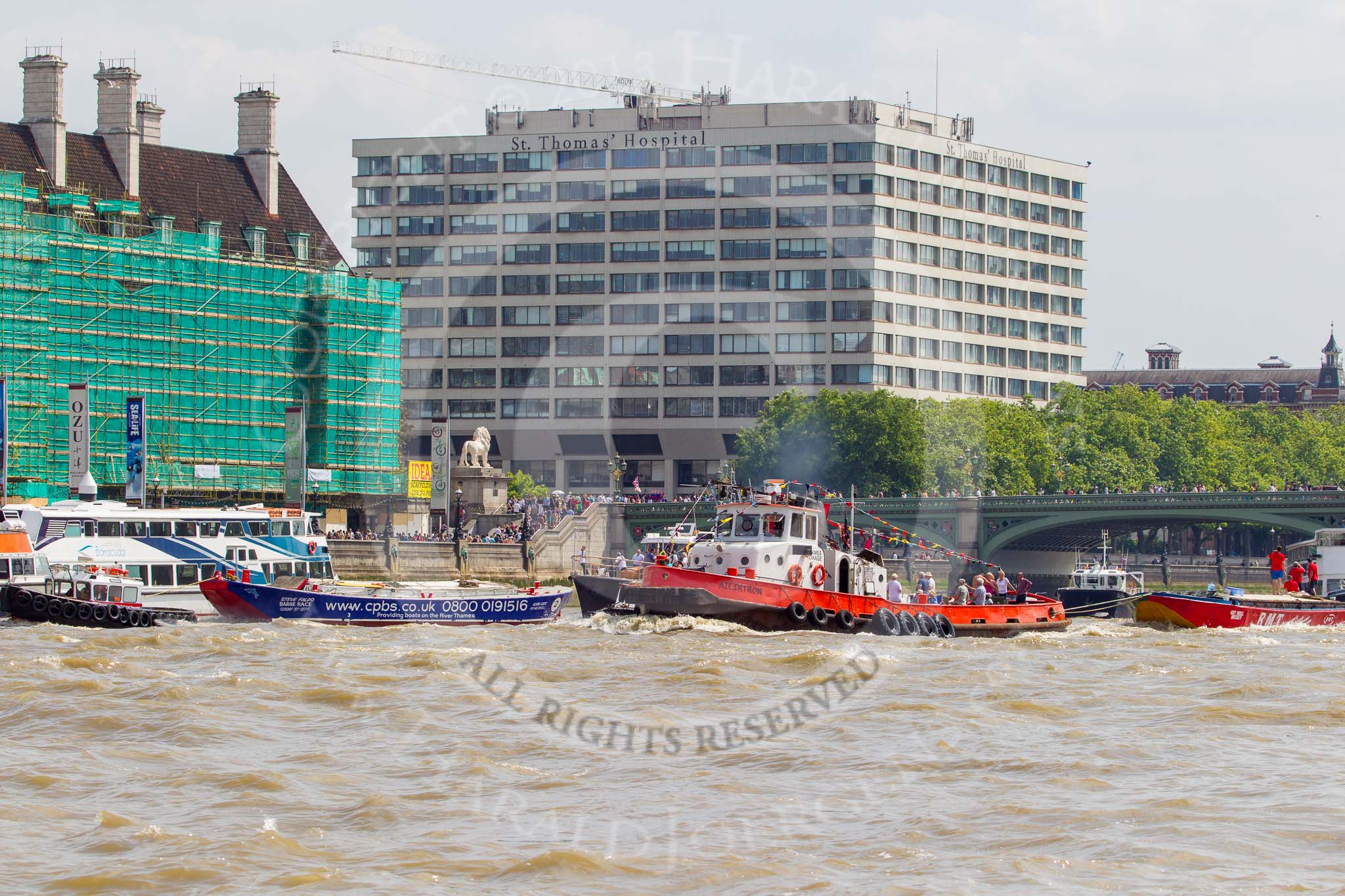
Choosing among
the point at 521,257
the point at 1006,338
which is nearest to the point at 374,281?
the point at 521,257

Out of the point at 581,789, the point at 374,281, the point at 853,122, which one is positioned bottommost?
the point at 581,789

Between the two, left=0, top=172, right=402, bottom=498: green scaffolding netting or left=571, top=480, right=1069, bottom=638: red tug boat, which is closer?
left=571, top=480, right=1069, bottom=638: red tug boat

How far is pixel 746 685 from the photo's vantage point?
35.3 m

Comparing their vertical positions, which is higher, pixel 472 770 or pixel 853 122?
pixel 853 122

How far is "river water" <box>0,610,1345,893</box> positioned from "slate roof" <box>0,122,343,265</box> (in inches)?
2121

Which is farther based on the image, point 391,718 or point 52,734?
point 391,718

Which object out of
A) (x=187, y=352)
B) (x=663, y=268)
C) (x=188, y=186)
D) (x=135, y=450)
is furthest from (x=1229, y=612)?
(x=663, y=268)

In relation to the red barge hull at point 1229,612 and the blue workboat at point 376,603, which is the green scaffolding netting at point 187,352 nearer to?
the blue workboat at point 376,603

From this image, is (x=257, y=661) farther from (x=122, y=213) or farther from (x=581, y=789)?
(x=122, y=213)

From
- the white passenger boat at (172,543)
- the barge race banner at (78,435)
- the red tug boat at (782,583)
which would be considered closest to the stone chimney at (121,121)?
A: the barge race banner at (78,435)

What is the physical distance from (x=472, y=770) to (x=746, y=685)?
1125 cm

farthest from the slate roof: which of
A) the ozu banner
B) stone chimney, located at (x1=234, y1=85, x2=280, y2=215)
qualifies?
the ozu banner

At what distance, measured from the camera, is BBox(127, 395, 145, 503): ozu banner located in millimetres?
74000

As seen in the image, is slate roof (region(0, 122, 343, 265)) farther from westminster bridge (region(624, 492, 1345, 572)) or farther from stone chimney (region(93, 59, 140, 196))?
westminster bridge (region(624, 492, 1345, 572))
